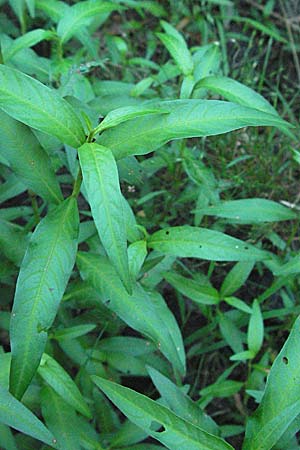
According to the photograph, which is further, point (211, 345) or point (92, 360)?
point (211, 345)

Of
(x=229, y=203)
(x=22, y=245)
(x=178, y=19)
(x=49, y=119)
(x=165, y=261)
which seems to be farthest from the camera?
(x=178, y=19)

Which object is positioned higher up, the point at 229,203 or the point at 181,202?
the point at 229,203

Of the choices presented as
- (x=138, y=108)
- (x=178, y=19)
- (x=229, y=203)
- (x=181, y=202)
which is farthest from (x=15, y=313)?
(x=178, y=19)

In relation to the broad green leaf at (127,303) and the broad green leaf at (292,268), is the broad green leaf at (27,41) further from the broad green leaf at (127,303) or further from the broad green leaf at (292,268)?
the broad green leaf at (292,268)

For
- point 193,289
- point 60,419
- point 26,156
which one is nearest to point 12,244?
point 26,156

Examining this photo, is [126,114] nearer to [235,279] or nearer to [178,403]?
[178,403]

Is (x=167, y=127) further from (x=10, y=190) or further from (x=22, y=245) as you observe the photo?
(x=10, y=190)
